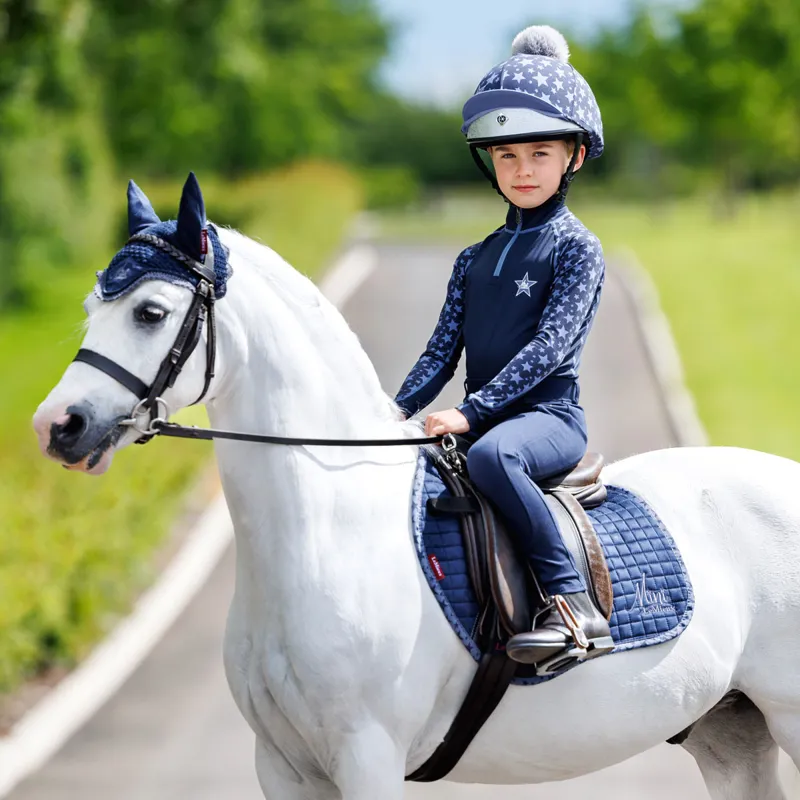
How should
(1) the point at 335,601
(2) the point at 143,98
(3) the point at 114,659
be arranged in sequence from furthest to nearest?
(2) the point at 143,98 < (3) the point at 114,659 < (1) the point at 335,601

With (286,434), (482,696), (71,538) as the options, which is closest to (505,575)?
(482,696)

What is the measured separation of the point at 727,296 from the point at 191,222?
25.1m

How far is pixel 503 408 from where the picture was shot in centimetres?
368

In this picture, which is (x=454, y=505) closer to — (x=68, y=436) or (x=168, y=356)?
(x=168, y=356)

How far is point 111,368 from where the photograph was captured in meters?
3.24

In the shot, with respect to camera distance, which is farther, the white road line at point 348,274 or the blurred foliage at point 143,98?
the white road line at point 348,274

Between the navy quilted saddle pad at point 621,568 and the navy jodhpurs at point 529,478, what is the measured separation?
0.18 meters

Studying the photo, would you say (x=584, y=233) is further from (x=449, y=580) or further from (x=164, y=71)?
(x=164, y=71)

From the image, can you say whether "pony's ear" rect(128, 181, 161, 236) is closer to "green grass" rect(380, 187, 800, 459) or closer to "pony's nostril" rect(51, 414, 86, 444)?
"pony's nostril" rect(51, 414, 86, 444)

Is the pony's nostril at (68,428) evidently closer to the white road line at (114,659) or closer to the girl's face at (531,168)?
the girl's face at (531,168)

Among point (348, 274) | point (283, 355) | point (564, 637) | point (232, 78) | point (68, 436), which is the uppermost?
point (232, 78)

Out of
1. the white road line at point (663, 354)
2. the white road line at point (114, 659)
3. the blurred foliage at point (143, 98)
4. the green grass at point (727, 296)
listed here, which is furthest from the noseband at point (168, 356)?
the green grass at point (727, 296)

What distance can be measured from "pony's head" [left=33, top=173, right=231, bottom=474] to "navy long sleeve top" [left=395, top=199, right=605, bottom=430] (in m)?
0.79

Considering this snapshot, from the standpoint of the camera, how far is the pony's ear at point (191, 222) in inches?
128
